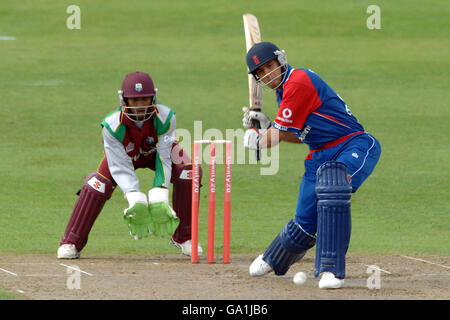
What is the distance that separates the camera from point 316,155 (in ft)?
23.2

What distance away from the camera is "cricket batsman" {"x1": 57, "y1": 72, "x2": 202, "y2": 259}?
751 centimetres

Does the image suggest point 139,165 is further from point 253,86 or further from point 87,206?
point 253,86

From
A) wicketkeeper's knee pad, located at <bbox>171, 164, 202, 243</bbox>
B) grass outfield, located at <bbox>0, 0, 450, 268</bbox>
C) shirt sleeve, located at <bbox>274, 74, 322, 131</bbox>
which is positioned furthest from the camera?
grass outfield, located at <bbox>0, 0, 450, 268</bbox>

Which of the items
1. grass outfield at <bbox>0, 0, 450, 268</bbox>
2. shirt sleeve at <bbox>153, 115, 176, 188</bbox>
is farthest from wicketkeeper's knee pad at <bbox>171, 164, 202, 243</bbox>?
grass outfield at <bbox>0, 0, 450, 268</bbox>

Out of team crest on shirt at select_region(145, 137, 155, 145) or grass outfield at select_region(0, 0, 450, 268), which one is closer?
team crest on shirt at select_region(145, 137, 155, 145)

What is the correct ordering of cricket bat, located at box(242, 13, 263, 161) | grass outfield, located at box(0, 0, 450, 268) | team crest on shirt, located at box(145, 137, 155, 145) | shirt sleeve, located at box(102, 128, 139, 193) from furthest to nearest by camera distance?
grass outfield, located at box(0, 0, 450, 268) → team crest on shirt, located at box(145, 137, 155, 145) → shirt sleeve, located at box(102, 128, 139, 193) → cricket bat, located at box(242, 13, 263, 161)

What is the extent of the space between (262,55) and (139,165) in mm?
1669

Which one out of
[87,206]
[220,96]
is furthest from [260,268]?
[220,96]

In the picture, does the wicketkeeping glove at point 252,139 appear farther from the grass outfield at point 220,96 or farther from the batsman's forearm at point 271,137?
the grass outfield at point 220,96

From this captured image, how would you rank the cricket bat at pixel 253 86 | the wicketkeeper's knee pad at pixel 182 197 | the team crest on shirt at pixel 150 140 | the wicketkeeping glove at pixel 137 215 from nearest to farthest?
the wicketkeeping glove at pixel 137 215 → the cricket bat at pixel 253 86 → the team crest on shirt at pixel 150 140 → the wicketkeeper's knee pad at pixel 182 197

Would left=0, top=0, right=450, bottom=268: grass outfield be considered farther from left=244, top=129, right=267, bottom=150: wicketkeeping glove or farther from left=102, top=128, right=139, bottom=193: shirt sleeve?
left=244, top=129, right=267, bottom=150: wicketkeeping glove

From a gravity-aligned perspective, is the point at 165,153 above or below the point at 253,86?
below

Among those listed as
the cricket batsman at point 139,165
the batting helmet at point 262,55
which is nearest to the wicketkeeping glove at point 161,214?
the cricket batsman at point 139,165

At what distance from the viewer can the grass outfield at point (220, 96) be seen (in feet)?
33.6
